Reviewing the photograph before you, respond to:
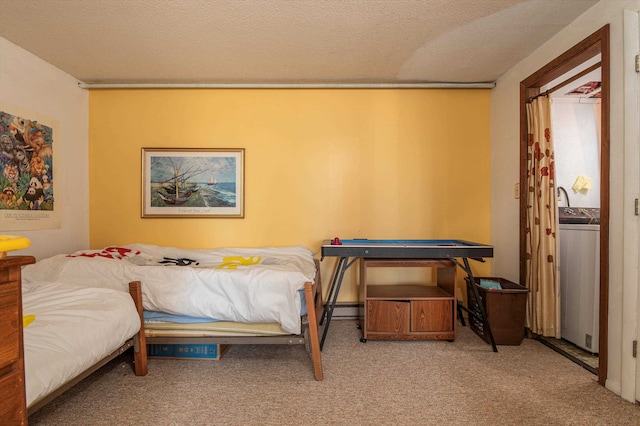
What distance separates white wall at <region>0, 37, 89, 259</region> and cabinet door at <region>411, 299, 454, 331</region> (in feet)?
10.4

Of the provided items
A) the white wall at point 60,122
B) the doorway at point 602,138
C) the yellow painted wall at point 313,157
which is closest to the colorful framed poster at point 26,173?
the white wall at point 60,122

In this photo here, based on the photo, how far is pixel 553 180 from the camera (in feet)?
8.20

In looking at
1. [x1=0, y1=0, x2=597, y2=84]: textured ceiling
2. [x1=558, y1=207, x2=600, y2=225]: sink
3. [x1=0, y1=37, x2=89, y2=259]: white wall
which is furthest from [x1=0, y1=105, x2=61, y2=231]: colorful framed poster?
[x1=558, y1=207, x2=600, y2=225]: sink

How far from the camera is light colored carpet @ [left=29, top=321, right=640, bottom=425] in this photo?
1603 mm

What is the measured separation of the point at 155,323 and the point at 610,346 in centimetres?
287

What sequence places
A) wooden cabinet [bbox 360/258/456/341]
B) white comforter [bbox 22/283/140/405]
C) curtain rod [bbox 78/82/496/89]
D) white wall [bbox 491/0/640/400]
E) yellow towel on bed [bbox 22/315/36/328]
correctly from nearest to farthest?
white comforter [bbox 22/283/140/405] → yellow towel on bed [bbox 22/315/36/328] → white wall [bbox 491/0/640/400] → wooden cabinet [bbox 360/258/456/341] → curtain rod [bbox 78/82/496/89]

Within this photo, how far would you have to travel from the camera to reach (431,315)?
253cm

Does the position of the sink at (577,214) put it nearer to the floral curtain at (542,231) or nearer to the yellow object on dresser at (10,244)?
the floral curtain at (542,231)

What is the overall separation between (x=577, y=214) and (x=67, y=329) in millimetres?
4047

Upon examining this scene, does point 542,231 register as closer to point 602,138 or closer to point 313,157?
point 602,138

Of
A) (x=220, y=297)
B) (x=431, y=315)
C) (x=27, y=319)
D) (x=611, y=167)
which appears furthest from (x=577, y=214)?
(x=27, y=319)

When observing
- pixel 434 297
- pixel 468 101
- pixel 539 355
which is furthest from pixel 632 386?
pixel 468 101

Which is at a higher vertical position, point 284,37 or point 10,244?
point 284,37

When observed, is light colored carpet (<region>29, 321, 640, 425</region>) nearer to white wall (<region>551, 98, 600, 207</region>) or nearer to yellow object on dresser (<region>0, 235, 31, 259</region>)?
yellow object on dresser (<region>0, 235, 31, 259</region>)
